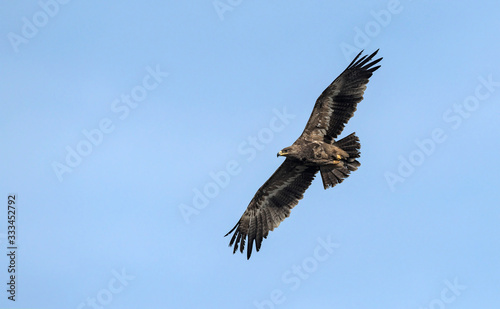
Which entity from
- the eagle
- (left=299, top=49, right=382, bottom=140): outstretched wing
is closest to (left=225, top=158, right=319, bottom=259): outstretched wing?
the eagle

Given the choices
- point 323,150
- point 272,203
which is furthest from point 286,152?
point 272,203

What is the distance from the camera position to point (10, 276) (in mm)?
22984

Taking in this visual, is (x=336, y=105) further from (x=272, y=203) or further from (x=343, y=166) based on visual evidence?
(x=272, y=203)

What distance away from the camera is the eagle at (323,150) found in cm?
2153

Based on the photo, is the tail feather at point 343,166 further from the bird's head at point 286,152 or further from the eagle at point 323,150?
the bird's head at point 286,152

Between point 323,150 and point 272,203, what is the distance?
2.85m

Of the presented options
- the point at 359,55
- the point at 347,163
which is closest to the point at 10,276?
the point at 347,163

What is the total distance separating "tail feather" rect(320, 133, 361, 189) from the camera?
848 inches

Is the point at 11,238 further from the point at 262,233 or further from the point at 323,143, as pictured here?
the point at 323,143

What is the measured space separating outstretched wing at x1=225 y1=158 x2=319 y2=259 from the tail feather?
2.80 ft

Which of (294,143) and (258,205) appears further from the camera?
(258,205)

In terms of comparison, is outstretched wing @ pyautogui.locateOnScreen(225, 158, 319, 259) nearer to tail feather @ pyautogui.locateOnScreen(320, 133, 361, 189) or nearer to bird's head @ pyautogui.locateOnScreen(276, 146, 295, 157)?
→ tail feather @ pyautogui.locateOnScreen(320, 133, 361, 189)

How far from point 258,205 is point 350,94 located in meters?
4.44

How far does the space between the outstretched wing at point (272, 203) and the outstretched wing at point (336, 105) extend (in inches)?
54.0
